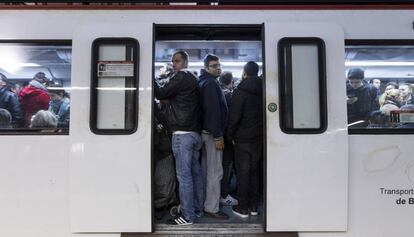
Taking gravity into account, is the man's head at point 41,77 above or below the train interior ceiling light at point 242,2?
below

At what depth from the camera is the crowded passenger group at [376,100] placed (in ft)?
13.0

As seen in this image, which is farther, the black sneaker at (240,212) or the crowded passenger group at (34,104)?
the black sneaker at (240,212)

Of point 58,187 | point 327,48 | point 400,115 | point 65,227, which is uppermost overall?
point 327,48

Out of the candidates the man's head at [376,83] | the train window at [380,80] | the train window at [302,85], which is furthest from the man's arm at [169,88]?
the man's head at [376,83]

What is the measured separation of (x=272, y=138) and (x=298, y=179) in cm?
42

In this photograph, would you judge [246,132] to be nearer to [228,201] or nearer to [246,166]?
[246,166]

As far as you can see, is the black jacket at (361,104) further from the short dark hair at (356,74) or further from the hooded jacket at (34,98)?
the hooded jacket at (34,98)

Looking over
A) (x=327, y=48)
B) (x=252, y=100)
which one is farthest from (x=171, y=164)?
(x=327, y=48)

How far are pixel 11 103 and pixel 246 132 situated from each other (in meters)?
2.18

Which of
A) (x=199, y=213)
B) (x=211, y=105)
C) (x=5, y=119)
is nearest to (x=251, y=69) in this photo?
(x=211, y=105)

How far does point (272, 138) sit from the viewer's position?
12.6 feet

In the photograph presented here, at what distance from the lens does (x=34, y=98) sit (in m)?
3.96

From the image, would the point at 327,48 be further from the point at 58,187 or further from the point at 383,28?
the point at 58,187

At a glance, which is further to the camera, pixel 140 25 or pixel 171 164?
pixel 171 164
